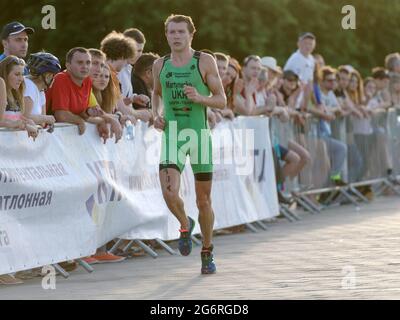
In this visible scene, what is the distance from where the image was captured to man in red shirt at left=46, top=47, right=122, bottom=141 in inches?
539

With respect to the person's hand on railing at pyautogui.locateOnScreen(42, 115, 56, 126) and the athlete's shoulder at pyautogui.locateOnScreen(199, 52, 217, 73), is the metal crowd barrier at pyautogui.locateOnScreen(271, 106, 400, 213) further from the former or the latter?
the person's hand on railing at pyautogui.locateOnScreen(42, 115, 56, 126)

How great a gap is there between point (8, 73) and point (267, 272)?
2.78 m

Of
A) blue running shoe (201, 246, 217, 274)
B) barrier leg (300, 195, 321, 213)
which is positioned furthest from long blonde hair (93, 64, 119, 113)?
barrier leg (300, 195, 321, 213)

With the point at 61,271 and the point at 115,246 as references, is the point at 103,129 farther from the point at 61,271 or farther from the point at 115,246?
the point at 61,271

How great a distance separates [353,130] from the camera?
2239 centimetres

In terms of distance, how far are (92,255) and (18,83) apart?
6.72 feet

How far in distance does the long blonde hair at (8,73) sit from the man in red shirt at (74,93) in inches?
34.4

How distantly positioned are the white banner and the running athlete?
91 centimetres

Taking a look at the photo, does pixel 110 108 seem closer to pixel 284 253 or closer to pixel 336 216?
pixel 284 253

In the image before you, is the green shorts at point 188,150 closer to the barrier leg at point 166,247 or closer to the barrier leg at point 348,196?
the barrier leg at point 166,247

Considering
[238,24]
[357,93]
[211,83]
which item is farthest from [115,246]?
[238,24]

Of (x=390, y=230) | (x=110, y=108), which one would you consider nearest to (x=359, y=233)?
(x=390, y=230)

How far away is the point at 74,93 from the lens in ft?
45.2
